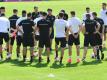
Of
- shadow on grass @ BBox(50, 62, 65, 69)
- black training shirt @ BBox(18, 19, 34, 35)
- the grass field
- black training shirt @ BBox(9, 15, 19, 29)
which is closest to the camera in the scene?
the grass field

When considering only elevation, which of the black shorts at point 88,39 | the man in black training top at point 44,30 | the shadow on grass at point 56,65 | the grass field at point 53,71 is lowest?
the shadow on grass at point 56,65

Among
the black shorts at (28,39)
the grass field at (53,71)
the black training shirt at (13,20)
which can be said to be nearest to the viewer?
the grass field at (53,71)

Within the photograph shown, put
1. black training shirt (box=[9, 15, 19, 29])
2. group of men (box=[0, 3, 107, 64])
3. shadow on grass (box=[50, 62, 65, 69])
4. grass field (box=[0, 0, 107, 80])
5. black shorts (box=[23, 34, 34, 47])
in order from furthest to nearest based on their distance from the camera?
black training shirt (box=[9, 15, 19, 29]), black shorts (box=[23, 34, 34, 47]), group of men (box=[0, 3, 107, 64]), shadow on grass (box=[50, 62, 65, 69]), grass field (box=[0, 0, 107, 80])

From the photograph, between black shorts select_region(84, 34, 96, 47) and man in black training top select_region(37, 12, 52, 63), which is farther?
black shorts select_region(84, 34, 96, 47)

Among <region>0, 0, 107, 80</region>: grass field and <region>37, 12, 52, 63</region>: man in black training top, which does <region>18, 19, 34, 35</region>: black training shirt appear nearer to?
<region>37, 12, 52, 63</region>: man in black training top

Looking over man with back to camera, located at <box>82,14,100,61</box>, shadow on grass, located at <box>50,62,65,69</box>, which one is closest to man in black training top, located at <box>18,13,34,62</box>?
shadow on grass, located at <box>50,62,65,69</box>

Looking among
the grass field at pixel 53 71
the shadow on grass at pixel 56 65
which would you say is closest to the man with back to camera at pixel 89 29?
the grass field at pixel 53 71

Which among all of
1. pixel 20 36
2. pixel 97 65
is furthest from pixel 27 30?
pixel 97 65

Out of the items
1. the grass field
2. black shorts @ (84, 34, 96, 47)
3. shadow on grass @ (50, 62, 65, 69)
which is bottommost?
shadow on grass @ (50, 62, 65, 69)

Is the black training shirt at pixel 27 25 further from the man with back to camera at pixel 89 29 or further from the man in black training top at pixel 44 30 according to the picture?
the man with back to camera at pixel 89 29

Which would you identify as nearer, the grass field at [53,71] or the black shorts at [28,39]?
the grass field at [53,71]

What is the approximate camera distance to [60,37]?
20312 mm

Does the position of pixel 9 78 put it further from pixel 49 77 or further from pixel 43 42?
pixel 43 42

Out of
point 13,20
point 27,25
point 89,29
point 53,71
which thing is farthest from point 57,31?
point 13,20
